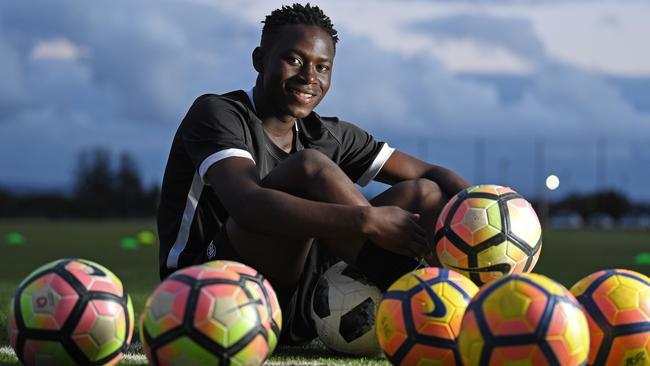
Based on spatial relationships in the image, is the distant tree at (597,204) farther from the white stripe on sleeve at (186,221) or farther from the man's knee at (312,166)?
the man's knee at (312,166)

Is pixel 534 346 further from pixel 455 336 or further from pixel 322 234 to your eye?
pixel 322 234

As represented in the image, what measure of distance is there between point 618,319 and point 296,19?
2.62 metres

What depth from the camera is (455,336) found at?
4.21m

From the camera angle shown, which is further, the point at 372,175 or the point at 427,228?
the point at 372,175

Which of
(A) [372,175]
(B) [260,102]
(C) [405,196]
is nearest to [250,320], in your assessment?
(C) [405,196]

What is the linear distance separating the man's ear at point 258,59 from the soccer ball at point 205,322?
2.07 meters

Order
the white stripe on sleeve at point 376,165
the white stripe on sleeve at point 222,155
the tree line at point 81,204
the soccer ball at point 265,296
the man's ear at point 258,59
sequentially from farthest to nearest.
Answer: the tree line at point 81,204 → the white stripe on sleeve at point 376,165 → the man's ear at point 258,59 → the white stripe on sleeve at point 222,155 → the soccer ball at point 265,296

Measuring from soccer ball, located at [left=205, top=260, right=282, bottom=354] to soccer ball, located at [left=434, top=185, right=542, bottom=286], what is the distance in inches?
47.9

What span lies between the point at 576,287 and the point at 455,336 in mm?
A: 804

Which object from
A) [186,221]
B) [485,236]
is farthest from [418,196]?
[186,221]

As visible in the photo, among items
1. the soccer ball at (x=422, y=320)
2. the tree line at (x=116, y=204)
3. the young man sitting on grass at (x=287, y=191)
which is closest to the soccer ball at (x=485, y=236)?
the young man sitting on grass at (x=287, y=191)

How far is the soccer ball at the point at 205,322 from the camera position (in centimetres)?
387

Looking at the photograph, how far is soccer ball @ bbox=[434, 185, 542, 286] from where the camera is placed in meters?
4.94

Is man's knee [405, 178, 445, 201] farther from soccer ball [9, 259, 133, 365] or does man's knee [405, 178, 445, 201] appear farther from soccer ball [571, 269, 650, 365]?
soccer ball [9, 259, 133, 365]
